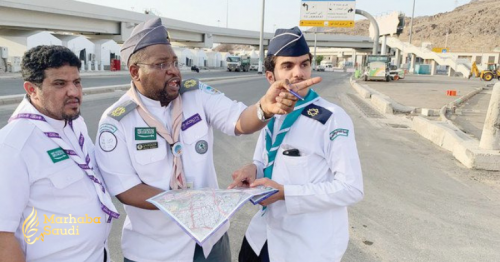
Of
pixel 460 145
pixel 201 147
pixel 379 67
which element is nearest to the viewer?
pixel 201 147

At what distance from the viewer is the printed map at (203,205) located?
1432 mm

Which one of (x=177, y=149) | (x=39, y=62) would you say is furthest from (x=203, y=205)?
(x=39, y=62)

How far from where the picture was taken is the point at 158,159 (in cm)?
173

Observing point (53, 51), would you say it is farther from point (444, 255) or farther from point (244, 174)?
point (444, 255)

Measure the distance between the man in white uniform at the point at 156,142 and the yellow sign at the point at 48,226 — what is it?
210 mm

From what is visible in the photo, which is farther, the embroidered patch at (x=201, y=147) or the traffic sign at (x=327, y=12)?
the traffic sign at (x=327, y=12)

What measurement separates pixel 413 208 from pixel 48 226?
3922mm

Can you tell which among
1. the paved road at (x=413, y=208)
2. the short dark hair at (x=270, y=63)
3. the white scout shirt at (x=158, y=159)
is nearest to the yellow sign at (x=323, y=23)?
the paved road at (x=413, y=208)

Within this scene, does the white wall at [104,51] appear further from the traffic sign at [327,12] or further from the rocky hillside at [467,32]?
the rocky hillside at [467,32]

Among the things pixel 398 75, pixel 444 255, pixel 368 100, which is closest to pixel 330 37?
pixel 398 75

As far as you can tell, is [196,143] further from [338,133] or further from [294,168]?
[338,133]

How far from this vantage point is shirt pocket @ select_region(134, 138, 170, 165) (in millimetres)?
1698

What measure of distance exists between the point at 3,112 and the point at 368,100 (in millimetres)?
13904

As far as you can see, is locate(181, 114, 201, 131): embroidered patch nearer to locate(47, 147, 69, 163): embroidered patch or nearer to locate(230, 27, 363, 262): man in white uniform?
locate(230, 27, 363, 262): man in white uniform
